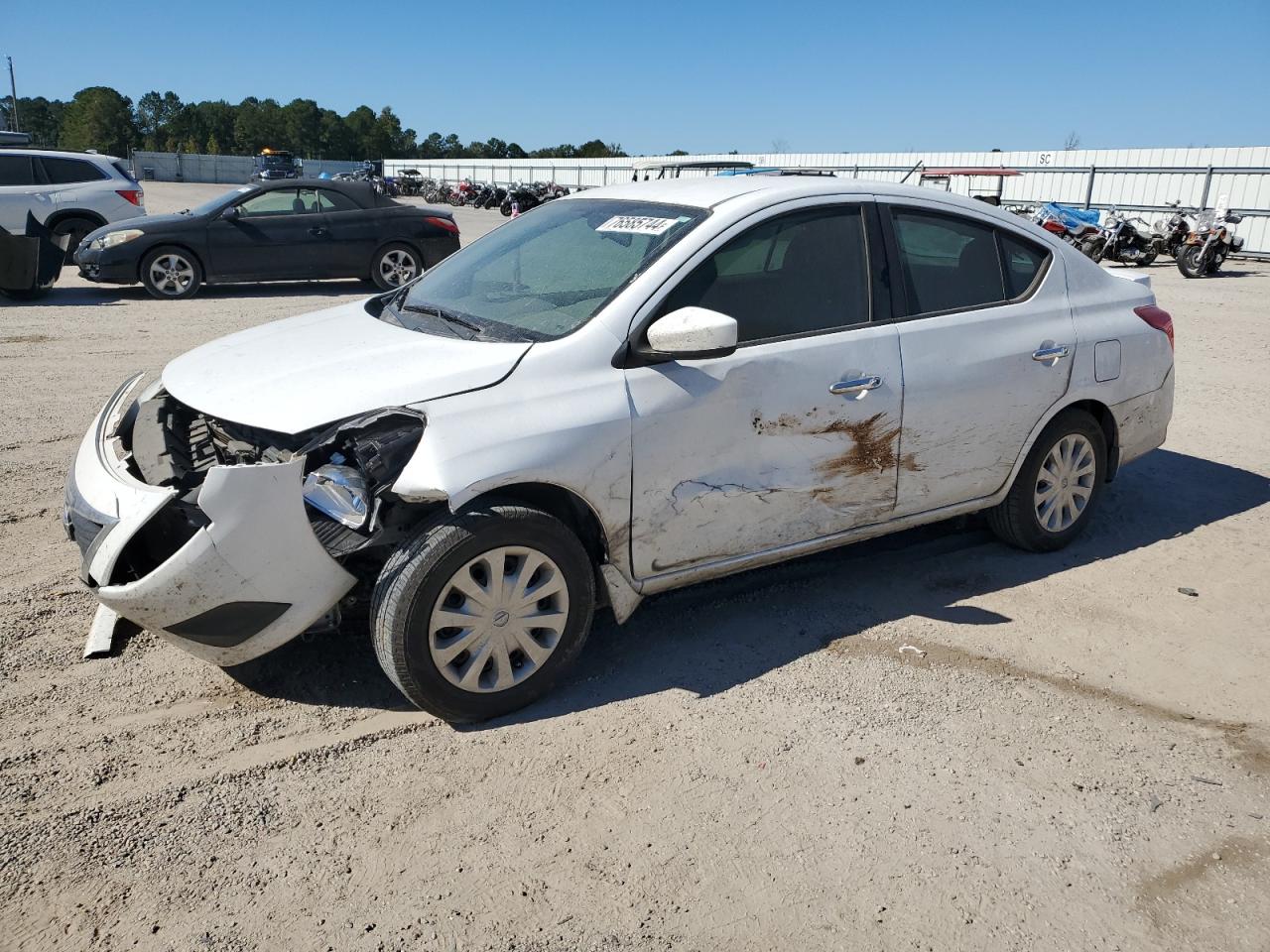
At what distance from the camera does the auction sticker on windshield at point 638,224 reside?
3.78m

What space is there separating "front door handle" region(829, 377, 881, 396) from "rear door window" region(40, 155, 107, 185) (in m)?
15.0

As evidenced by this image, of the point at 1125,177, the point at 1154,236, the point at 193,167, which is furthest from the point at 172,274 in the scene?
the point at 193,167

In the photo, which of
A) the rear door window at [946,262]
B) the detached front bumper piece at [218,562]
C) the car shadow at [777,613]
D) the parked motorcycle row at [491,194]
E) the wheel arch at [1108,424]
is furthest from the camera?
the parked motorcycle row at [491,194]

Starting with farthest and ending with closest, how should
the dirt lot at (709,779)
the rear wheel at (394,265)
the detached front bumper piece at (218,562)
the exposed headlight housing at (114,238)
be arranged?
the rear wheel at (394,265) < the exposed headlight housing at (114,238) < the detached front bumper piece at (218,562) < the dirt lot at (709,779)

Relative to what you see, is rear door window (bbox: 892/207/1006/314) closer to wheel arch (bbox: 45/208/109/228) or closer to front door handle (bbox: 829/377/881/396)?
front door handle (bbox: 829/377/881/396)

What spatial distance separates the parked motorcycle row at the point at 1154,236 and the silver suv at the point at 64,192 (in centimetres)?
1564

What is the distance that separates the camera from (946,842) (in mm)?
2801

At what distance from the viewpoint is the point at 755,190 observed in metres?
3.93

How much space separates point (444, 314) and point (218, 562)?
1.46 meters

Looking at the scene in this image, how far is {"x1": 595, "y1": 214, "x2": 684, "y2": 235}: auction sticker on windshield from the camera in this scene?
3.78 m

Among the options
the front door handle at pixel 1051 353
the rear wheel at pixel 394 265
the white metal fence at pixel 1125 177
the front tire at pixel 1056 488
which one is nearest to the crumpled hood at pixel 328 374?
the front door handle at pixel 1051 353

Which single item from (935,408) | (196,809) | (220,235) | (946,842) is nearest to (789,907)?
(946,842)

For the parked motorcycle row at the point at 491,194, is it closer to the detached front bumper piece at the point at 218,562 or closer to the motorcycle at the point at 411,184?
Answer: the motorcycle at the point at 411,184

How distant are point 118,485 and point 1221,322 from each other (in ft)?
44.2
